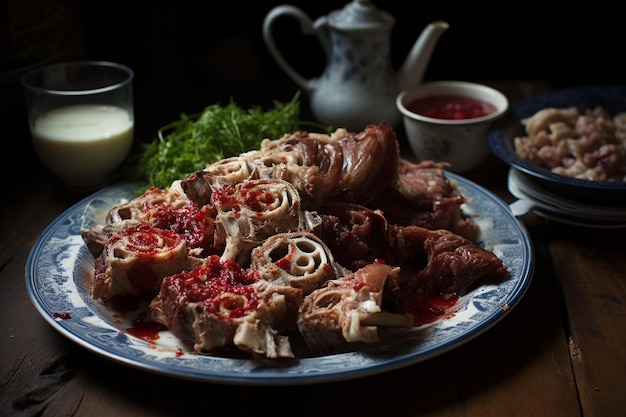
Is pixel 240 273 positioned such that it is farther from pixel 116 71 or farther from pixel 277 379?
pixel 116 71

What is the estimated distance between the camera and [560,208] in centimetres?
352

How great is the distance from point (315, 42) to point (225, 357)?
4.52 m

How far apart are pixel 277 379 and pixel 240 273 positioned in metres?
0.49

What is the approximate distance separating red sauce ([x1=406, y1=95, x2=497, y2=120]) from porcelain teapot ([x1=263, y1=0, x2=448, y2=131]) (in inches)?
10.5

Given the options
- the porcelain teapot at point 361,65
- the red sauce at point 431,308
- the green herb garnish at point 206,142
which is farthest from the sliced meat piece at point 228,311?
the porcelain teapot at point 361,65

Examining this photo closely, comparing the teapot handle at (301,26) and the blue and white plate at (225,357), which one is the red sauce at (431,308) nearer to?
the blue and white plate at (225,357)

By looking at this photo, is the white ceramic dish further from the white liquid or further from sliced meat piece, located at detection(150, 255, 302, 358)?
the white liquid

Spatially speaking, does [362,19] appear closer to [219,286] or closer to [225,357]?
[219,286]

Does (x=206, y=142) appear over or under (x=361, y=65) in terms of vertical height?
under

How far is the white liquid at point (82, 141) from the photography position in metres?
3.85

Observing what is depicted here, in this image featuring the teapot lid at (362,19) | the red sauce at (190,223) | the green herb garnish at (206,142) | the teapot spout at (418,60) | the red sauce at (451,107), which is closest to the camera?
the red sauce at (190,223)

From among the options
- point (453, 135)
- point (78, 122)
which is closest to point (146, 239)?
point (78, 122)

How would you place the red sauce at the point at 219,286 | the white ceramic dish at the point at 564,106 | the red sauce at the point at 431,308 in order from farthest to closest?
the white ceramic dish at the point at 564,106, the red sauce at the point at 431,308, the red sauce at the point at 219,286

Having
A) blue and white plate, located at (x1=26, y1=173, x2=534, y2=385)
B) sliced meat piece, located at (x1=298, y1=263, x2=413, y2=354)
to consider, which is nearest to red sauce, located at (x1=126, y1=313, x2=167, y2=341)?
blue and white plate, located at (x1=26, y1=173, x2=534, y2=385)
